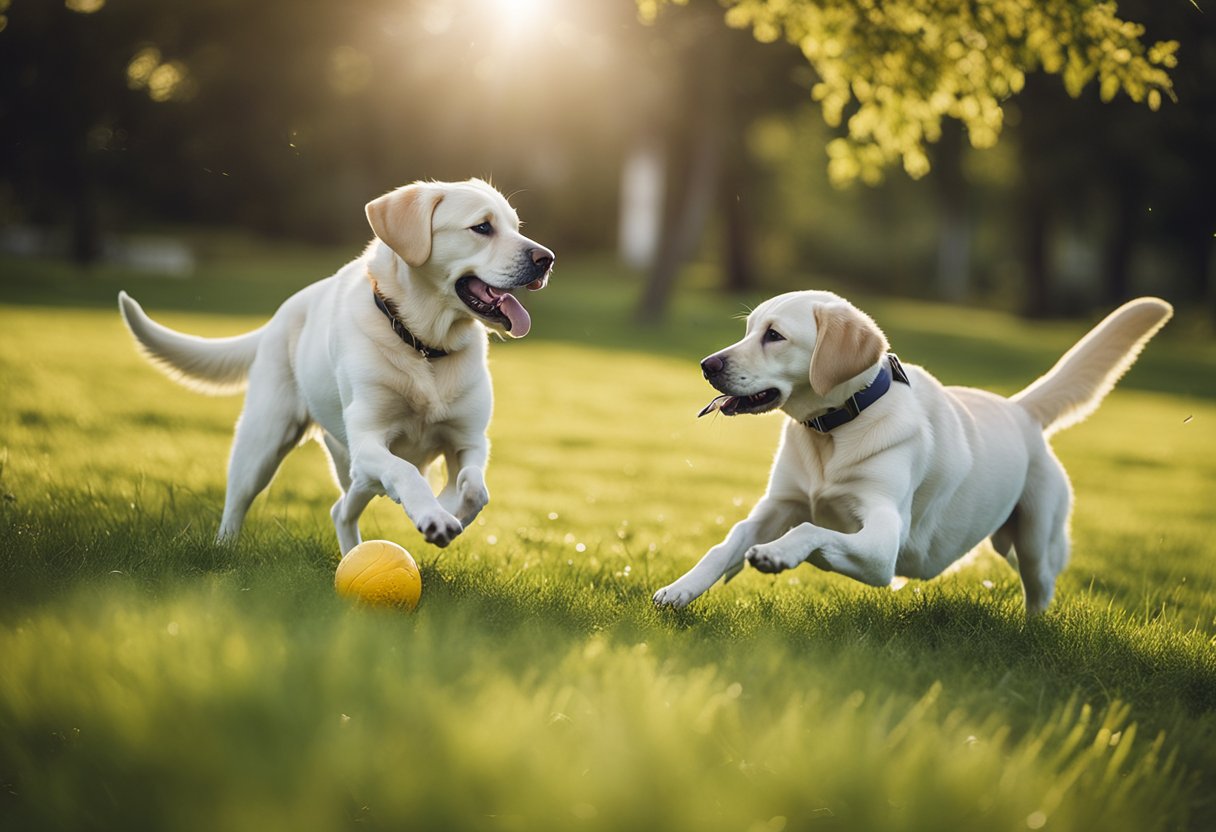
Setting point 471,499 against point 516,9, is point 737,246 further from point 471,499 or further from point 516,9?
point 471,499

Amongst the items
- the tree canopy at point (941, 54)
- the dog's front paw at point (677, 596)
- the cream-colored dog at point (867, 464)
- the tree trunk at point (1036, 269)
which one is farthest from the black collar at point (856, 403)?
the tree trunk at point (1036, 269)

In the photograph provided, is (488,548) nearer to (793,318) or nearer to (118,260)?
(793,318)

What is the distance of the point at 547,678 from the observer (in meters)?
3.30

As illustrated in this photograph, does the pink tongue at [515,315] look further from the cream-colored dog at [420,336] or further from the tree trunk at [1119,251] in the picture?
the tree trunk at [1119,251]

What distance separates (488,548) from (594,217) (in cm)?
4531

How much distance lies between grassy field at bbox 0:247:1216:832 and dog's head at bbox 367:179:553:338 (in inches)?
43.8

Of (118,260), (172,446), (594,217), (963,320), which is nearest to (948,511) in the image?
(172,446)

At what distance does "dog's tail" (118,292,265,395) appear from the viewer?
18.6ft

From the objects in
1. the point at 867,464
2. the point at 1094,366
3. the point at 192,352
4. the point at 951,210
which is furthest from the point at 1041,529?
the point at 951,210

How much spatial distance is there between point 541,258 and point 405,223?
58cm

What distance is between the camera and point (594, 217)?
4984 centimetres

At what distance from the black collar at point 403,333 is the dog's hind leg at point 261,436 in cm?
82

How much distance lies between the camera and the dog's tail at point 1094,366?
18.2 feet


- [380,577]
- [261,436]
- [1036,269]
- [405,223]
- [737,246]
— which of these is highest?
[405,223]
